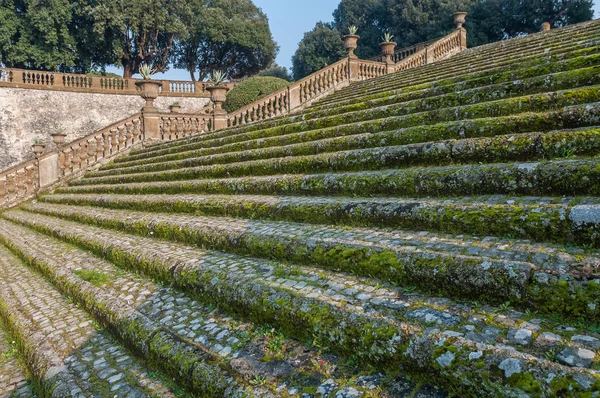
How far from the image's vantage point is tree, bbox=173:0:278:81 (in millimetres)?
34594

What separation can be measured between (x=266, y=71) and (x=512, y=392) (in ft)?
135

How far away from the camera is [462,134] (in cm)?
473

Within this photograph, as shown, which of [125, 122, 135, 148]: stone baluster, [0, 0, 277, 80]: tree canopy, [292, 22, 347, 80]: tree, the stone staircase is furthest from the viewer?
[292, 22, 347, 80]: tree

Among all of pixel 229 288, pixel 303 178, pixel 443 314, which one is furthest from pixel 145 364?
pixel 303 178

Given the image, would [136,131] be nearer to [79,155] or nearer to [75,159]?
[79,155]

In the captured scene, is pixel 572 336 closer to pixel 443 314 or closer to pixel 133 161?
pixel 443 314

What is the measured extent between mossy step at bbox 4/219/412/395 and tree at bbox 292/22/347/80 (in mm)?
32659

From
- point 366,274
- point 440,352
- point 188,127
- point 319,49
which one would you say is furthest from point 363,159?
point 319,49

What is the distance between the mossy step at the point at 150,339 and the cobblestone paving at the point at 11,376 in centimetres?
74

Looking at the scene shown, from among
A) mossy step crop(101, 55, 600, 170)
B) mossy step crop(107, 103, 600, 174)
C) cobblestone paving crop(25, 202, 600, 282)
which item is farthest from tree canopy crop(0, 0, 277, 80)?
cobblestone paving crop(25, 202, 600, 282)

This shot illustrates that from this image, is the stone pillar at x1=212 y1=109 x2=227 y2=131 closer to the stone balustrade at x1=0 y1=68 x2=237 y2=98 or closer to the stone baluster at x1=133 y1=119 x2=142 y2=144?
the stone baluster at x1=133 y1=119 x2=142 y2=144

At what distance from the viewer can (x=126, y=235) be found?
20.9 ft

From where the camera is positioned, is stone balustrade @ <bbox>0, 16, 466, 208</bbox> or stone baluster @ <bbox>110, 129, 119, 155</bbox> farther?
stone baluster @ <bbox>110, 129, 119, 155</bbox>

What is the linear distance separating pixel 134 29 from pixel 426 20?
76.4 feet
